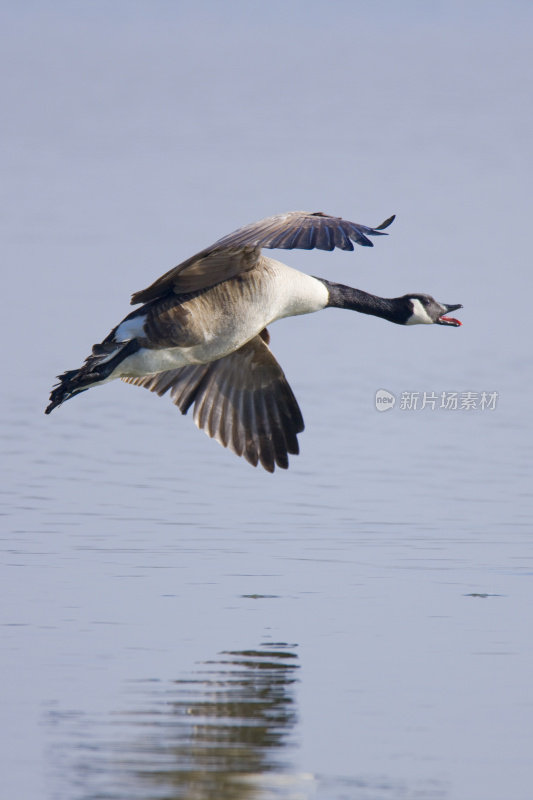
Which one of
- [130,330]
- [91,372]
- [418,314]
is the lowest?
[91,372]

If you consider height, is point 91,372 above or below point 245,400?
above

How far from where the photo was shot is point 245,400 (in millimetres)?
10016

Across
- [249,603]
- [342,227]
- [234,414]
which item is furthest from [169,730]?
[234,414]

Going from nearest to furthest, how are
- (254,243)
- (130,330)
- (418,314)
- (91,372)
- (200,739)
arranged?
(200,739)
(254,243)
(91,372)
(130,330)
(418,314)

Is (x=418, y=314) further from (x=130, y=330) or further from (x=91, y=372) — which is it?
(x=91, y=372)

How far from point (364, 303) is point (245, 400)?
1.19 m

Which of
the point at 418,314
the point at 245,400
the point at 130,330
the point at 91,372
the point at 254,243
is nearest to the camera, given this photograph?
the point at 254,243

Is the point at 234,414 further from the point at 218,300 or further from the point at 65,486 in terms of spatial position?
the point at 65,486

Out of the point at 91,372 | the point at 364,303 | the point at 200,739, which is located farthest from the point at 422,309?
the point at 200,739

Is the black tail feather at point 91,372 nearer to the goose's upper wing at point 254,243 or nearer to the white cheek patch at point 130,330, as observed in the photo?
the white cheek patch at point 130,330

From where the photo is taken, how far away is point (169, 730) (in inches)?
222

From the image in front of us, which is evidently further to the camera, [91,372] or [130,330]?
[130,330]

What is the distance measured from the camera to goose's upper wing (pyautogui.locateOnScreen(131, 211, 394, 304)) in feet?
24.5

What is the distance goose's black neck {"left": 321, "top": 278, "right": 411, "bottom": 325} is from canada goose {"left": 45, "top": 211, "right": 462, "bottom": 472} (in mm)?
11
